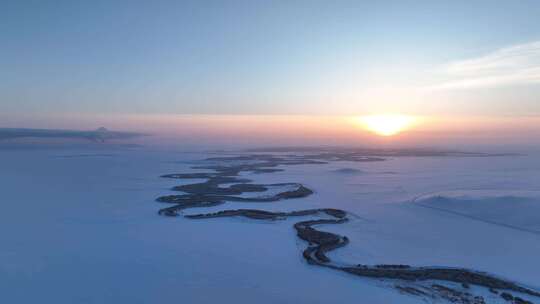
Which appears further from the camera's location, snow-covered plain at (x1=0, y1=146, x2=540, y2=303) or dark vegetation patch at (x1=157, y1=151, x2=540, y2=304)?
dark vegetation patch at (x1=157, y1=151, x2=540, y2=304)

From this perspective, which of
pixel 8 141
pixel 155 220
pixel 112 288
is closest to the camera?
Answer: pixel 112 288

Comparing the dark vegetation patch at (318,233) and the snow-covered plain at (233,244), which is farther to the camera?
the dark vegetation patch at (318,233)

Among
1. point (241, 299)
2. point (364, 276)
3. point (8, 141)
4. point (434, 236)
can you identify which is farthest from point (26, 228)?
point (8, 141)

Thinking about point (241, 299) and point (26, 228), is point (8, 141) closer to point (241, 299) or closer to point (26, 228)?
point (26, 228)

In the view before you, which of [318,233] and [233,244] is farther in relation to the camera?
[318,233]

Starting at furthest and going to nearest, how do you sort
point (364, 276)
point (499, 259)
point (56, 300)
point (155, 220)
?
point (155, 220) → point (499, 259) → point (364, 276) → point (56, 300)

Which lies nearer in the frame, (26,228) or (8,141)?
(26,228)

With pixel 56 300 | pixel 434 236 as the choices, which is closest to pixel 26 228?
pixel 56 300
